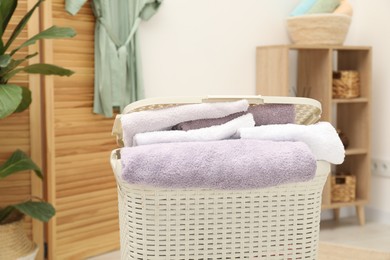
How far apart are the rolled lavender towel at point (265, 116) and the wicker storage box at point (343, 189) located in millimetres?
2265

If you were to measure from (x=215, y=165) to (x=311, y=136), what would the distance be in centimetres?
23

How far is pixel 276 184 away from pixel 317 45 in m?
2.30

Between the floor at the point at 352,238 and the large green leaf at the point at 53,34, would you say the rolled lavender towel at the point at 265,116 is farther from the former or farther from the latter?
the floor at the point at 352,238

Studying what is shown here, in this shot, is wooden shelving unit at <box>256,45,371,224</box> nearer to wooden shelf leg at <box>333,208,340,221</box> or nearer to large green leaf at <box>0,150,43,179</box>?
A: wooden shelf leg at <box>333,208,340,221</box>

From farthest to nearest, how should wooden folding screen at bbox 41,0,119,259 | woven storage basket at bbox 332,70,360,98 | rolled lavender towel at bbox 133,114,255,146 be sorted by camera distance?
woven storage basket at bbox 332,70,360,98
wooden folding screen at bbox 41,0,119,259
rolled lavender towel at bbox 133,114,255,146

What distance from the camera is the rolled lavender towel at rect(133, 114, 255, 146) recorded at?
49.1 inches

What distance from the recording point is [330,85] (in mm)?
3398

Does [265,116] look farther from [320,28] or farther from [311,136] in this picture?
[320,28]

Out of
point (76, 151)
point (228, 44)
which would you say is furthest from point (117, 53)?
point (228, 44)

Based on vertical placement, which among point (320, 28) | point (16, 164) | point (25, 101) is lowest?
point (16, 164)

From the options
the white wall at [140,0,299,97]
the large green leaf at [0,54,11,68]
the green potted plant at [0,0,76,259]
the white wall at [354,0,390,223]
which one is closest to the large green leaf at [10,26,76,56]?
the green potted plant at [0,0,76,259]

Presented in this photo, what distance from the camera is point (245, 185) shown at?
1.16 meters

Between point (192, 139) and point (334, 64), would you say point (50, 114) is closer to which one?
point (192, 139)

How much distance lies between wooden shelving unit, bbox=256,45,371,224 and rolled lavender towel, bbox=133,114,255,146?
211 centimetres
